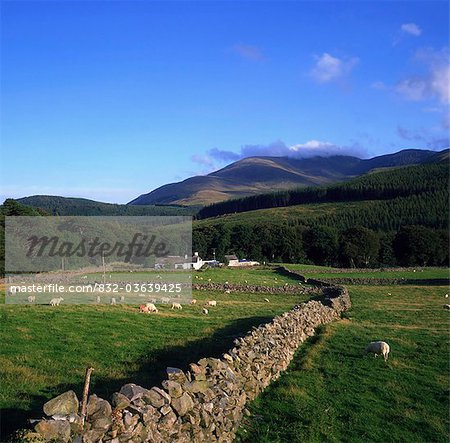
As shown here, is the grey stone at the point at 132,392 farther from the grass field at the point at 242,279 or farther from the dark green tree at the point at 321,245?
the dark green tree at the point at 321,245

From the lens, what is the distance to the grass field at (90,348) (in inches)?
397

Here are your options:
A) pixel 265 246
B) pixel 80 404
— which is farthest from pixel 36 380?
pixel 265 246

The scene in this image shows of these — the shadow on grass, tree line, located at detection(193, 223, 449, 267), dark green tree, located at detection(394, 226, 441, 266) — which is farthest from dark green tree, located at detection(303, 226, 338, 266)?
the shadow on grass

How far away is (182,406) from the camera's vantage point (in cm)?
847

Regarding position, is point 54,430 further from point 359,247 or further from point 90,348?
point 359,247

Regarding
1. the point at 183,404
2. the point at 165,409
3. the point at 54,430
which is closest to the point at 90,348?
the point at 183,404

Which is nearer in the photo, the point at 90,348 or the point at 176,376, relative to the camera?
the point at 176,376

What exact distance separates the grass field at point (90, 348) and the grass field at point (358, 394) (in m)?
2.86

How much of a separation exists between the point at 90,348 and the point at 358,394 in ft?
27.0

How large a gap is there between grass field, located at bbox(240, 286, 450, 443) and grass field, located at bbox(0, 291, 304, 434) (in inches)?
Answer: 113

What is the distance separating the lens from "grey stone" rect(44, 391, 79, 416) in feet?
22.4

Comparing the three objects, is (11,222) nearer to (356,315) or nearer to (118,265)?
(118,265)

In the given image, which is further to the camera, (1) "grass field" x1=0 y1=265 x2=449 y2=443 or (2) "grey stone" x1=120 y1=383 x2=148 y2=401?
(1) "grass field" x1=0 y1=265 x2=449 y2=443

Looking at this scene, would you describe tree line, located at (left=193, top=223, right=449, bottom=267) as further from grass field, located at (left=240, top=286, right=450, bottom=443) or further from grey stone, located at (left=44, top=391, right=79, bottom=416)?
grey stone, located at (left=44, top=391, right=79, bottom=416)
